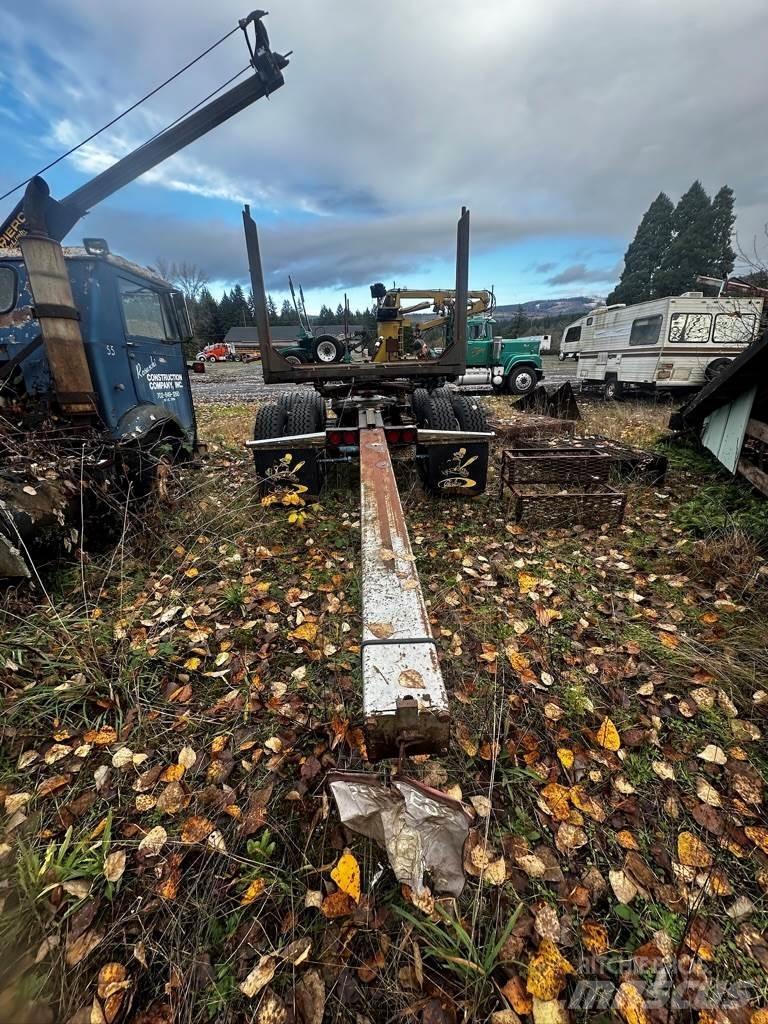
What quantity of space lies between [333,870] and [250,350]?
53378mm

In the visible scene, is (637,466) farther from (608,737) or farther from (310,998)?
(310,998)

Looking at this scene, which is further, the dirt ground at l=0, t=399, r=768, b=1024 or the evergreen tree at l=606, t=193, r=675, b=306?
the evergreen tree at l=606, t=193, r=675, b=306

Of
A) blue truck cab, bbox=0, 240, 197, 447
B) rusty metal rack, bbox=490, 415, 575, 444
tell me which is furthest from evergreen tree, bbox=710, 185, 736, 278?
blue truck cab, bbox=0, 240, 197, 447

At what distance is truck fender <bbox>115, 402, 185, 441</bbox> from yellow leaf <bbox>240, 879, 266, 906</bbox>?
11.4 feet

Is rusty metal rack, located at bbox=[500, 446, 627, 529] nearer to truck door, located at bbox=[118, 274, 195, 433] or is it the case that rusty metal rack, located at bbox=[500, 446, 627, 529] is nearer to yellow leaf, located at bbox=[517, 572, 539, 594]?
yellow leaf, located at bbox=[517, 572, 539, 594]

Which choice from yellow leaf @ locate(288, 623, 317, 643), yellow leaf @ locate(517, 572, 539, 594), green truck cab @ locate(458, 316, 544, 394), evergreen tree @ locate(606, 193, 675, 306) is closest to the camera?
yellow leaf @ locate(288, 623, 317, 643)

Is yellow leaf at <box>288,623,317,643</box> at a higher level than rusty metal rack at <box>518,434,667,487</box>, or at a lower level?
lower

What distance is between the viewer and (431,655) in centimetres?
120

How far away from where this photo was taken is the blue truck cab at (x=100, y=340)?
12.6 ft

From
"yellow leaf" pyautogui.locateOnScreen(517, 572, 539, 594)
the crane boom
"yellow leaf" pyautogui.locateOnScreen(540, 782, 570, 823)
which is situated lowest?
"yellow leaf" pyautogui.locateOnScreen(540, 782, 570, 823)

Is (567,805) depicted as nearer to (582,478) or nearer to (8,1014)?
(8,1014)

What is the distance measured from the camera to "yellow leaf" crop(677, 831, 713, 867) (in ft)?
4.92

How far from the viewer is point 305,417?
16.0 ft

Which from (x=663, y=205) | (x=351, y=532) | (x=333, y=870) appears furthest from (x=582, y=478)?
(x=663, y=205)
